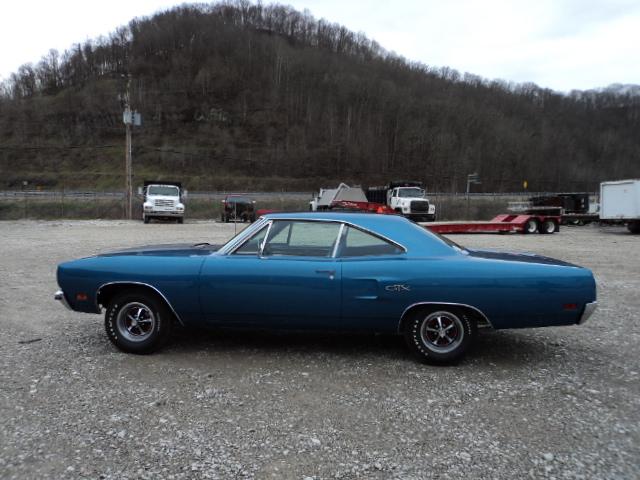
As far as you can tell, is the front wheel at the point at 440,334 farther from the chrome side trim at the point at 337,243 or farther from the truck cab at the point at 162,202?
the truck cab at the point at 162,202

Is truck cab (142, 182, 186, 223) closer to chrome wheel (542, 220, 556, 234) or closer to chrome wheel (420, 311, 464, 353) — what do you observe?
chrome wheel (542, 220, 556, 234)

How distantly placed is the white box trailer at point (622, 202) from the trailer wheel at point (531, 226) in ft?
15.8

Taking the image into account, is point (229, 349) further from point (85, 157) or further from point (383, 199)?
point (85, 157)

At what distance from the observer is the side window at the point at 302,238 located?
4273mm

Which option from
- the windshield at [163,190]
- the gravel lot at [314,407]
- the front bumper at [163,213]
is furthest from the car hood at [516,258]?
the windshield at [163,190]

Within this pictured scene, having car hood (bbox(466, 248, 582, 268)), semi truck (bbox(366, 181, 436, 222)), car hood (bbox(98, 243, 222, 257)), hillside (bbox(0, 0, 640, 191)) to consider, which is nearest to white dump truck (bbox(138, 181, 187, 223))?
semi truck (bbox(366, 181, 436, 222))

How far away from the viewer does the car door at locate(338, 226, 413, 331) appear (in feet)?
13.1

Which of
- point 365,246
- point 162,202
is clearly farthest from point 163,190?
point 365,246

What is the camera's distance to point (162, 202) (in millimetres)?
25062

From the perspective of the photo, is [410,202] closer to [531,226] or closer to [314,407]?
[531,226]

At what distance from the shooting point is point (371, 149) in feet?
300

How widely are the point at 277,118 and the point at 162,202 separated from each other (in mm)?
75966

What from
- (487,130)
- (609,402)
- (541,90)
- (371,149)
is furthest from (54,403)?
(541,90)

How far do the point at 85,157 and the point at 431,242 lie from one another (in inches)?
3304
